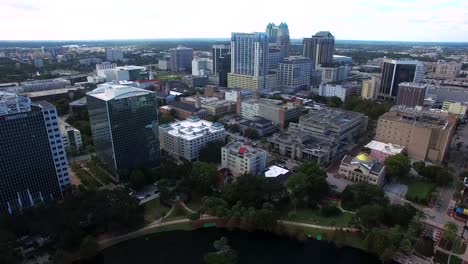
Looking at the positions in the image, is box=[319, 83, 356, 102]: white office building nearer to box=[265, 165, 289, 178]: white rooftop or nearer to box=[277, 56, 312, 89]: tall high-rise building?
box=[277, 56, 312, 89]: tall high-rise building

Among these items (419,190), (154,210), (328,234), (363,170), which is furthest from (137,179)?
(419,190)

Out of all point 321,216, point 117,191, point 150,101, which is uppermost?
point 150,101

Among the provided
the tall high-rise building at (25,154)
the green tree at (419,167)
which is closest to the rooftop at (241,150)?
the tall high-rise building at (25,154)

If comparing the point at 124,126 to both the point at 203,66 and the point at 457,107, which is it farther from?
the point at 203,66

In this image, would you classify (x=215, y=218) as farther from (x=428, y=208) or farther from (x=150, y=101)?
(x=428, y=208)

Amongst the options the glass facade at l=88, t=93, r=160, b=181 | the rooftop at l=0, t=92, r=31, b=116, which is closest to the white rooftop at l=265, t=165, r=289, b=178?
the glass facade at l=88, t=93, r=160, b=181

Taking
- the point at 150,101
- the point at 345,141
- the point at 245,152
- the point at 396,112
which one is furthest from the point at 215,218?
the point at 396,112
